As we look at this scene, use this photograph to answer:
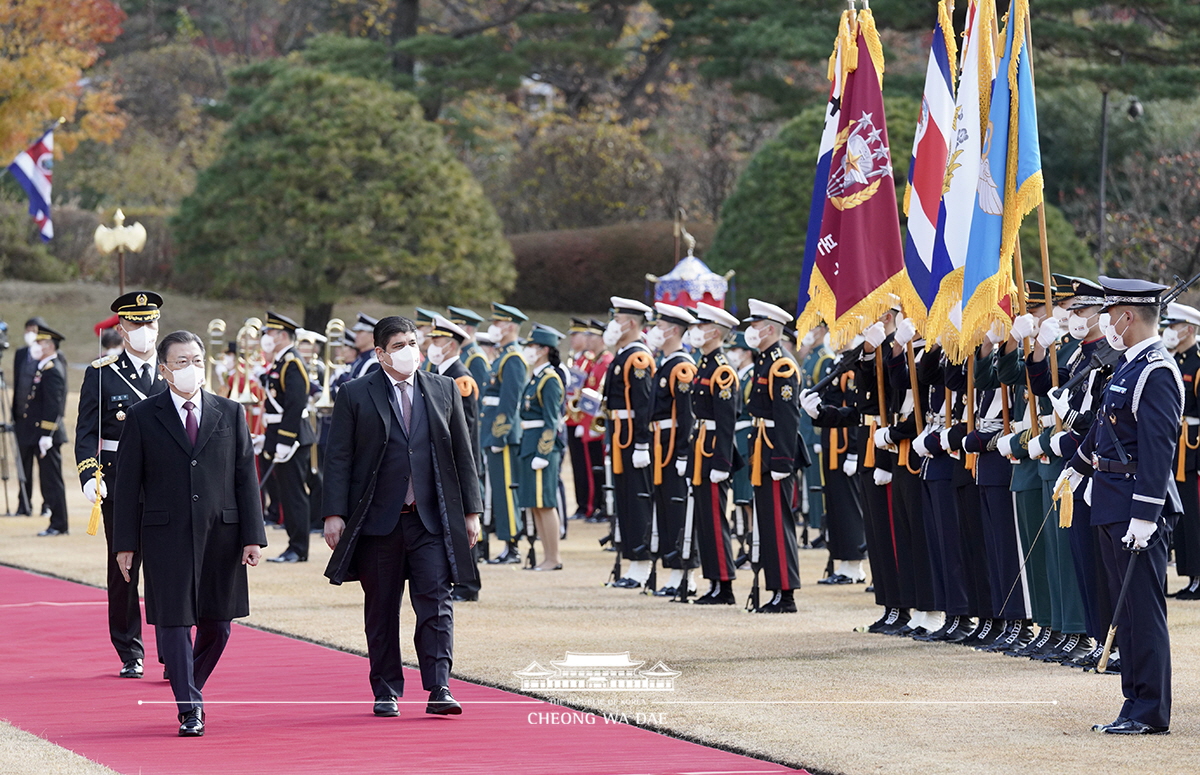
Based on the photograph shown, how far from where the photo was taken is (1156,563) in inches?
278

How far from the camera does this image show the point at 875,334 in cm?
1027

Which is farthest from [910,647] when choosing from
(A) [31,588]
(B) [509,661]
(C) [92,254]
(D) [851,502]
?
(C) [92,254]

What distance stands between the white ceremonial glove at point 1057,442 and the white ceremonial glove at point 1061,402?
0.18 metres

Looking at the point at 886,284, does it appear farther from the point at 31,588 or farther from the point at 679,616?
the point at 31,588

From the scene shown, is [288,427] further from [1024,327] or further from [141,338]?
[1024,327]

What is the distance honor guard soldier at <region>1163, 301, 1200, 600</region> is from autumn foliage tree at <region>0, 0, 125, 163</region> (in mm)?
20659

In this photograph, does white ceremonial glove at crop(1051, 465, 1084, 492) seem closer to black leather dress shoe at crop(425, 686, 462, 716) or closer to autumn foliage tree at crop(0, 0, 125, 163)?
black leather dress shoe at crop(425, 686, 462, 716)

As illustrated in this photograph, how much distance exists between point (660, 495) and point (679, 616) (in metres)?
1.42

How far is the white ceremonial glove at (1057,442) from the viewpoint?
8148 mm

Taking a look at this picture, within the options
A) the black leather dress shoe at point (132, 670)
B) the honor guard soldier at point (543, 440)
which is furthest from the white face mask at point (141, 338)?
the honor guard soldier at point (543, 440)

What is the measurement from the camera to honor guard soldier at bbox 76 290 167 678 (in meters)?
8.37

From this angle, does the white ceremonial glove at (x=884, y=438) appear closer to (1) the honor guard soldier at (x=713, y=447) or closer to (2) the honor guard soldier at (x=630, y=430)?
(1) the honor guard soldier at (x=713, y=447)

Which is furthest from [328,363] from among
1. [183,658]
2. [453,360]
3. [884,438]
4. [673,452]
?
[183,658]

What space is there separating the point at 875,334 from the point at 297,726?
4.56 metres
